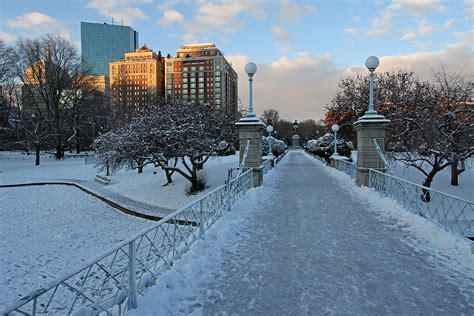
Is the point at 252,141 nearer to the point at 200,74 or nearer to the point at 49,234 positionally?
the point at 49,234

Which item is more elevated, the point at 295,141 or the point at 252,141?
the point at 295,141

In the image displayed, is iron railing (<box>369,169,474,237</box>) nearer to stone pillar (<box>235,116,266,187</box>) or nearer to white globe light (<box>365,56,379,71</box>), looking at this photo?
white globe light (<box>365,56,379,71</box>)

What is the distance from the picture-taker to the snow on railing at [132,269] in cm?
273

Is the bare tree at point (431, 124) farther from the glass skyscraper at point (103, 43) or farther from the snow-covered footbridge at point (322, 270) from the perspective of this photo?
the glass skyscraper at point (103, 43)

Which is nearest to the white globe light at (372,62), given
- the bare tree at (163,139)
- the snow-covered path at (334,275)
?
the snow-covered path at (334,275)

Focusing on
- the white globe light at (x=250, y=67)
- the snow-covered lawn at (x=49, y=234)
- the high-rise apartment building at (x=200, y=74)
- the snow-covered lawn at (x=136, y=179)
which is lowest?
the snow-covered lawn at (x=49, y=234)

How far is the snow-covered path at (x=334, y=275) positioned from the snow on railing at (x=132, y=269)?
0.73 m

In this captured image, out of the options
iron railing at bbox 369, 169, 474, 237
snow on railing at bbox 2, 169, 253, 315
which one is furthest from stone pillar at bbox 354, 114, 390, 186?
snow on railing at bbox 2, 169, 253, 315

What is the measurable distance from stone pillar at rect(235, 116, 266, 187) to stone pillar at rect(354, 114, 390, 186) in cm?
339

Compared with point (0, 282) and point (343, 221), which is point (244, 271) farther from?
point (0, 282)

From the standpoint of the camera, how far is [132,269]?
3.29m

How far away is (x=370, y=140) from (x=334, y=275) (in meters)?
7.40

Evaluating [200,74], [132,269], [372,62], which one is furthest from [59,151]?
[200,74]

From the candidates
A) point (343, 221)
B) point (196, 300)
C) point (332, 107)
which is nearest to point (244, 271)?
point (196, 300)
